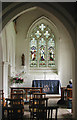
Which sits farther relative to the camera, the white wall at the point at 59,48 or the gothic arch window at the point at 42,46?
the gothic arch window at the point at 42,46

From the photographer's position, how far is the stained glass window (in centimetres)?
1385

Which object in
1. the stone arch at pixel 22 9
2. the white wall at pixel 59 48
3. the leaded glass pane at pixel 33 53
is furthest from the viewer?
the leaded glass pane at pixel 33 53

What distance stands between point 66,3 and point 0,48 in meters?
3.70

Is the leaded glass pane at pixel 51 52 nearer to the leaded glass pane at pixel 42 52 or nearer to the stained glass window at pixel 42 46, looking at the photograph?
the stained glass window at pixel 42 46

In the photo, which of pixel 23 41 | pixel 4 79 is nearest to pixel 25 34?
pixel 23 41

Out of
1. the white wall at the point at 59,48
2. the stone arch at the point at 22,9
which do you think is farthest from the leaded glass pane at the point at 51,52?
the stone arch at the point at 22,9

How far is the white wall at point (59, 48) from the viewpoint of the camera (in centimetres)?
1327

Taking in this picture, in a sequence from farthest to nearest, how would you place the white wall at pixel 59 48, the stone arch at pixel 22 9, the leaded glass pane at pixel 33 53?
the leaded glass pane at pixel 33 53 < the white wall at pixel 59 48 < the stone arch at pixel 22 9

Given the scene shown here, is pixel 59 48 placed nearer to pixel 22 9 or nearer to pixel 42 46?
pixel 42 46

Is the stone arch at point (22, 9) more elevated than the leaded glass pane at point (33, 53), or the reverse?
the stone arch at point (22, 9)

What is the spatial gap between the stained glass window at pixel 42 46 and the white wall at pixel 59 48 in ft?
1.57

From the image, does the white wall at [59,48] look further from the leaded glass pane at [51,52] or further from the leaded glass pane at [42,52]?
the leaded glass pane at [42,52]

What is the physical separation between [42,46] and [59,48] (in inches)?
45.0

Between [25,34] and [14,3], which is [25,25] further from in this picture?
[14,3]
